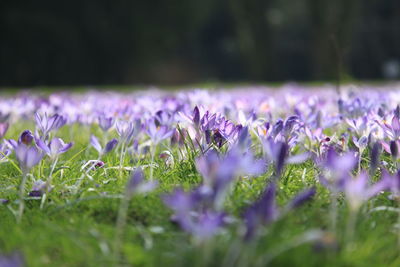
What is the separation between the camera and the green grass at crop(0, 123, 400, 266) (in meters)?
1.33

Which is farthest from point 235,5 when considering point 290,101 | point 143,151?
point 143,151

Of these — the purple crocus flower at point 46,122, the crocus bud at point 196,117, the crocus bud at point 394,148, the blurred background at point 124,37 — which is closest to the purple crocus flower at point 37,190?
the purple crocus flower at point 46,122

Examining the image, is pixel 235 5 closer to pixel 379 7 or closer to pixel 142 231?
pixel 142 231

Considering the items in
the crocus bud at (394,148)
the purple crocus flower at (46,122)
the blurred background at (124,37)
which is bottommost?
the crocus bud at (394,148)

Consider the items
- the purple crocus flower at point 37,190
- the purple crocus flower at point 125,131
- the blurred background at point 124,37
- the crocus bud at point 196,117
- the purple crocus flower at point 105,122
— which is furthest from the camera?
the blurred background at point 124,37

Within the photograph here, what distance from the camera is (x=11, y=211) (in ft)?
5.92

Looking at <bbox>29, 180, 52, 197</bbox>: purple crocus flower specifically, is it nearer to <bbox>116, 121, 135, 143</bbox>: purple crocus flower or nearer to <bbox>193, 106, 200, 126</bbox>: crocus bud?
<bbox>116, 121, 135, 143</bbox>: purple crocus flower

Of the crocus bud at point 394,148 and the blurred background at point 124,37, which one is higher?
the blurred background at point 124,37

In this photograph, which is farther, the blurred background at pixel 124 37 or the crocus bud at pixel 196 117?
the blurred background at pixel 124 37

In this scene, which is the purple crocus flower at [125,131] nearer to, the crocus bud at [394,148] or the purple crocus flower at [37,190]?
the purple crocus flower at [37,190]

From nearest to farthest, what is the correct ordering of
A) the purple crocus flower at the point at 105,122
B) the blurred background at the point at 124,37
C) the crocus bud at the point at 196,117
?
the crocus bud at the point at 196,117 < the purple crocus flower at the point at 105,122 < the blurred background at the point at 124,37

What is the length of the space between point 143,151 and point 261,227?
1.22 m

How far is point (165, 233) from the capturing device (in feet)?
5.21

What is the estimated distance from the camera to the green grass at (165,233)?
1329 mm
